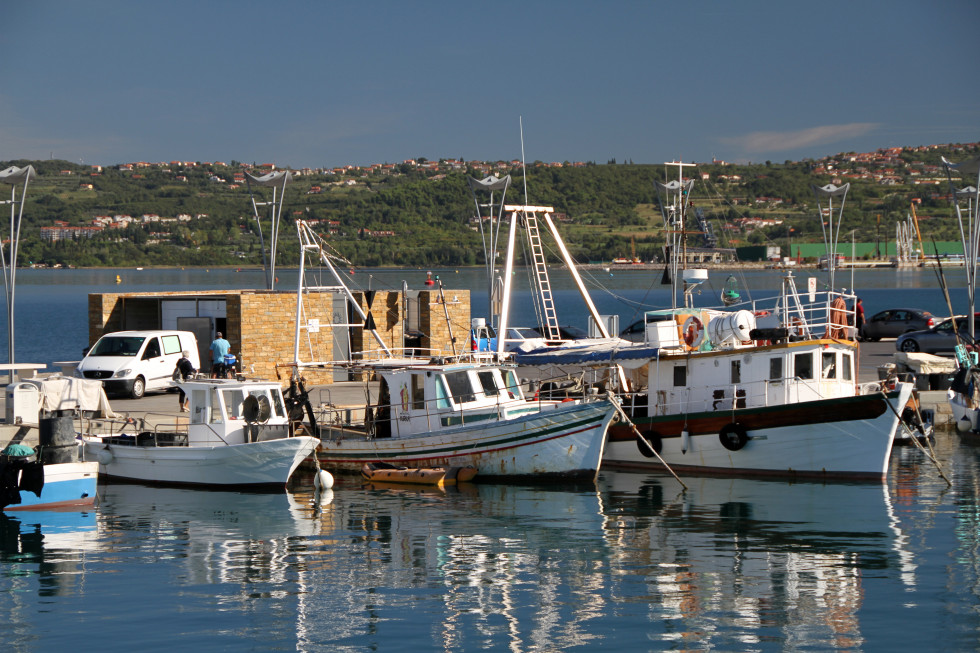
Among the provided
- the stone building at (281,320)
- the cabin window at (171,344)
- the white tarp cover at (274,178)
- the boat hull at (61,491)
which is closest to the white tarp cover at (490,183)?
the stone building at (281,320)

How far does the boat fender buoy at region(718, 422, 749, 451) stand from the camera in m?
23.9

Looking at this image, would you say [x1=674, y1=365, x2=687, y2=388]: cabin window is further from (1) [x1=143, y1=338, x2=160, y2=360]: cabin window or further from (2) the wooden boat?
(1) [x1=143, y1=338, x2=160, y2=360]: cabin window

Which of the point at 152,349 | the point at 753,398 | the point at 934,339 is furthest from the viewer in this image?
the point at 934,339

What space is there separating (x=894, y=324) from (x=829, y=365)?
23.8m

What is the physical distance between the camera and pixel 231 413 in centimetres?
2356

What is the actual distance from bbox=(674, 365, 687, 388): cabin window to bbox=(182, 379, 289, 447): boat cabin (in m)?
8.96

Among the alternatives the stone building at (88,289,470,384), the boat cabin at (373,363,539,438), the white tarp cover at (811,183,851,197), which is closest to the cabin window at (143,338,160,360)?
the stone building at (88,289,470,384)

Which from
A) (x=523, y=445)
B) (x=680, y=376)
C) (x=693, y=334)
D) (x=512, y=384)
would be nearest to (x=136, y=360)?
(x=512, y=384)

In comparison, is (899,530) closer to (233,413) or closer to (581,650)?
(581,650)

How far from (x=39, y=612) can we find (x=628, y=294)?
134 m

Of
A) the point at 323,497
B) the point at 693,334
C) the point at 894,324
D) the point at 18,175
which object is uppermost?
the point at 18,175

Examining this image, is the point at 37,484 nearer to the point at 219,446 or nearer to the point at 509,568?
the point at 219,446

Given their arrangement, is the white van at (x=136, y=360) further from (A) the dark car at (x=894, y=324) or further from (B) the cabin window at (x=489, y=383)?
(A) the dark car at (x=894, y=324)

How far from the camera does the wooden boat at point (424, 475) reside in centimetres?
2356
